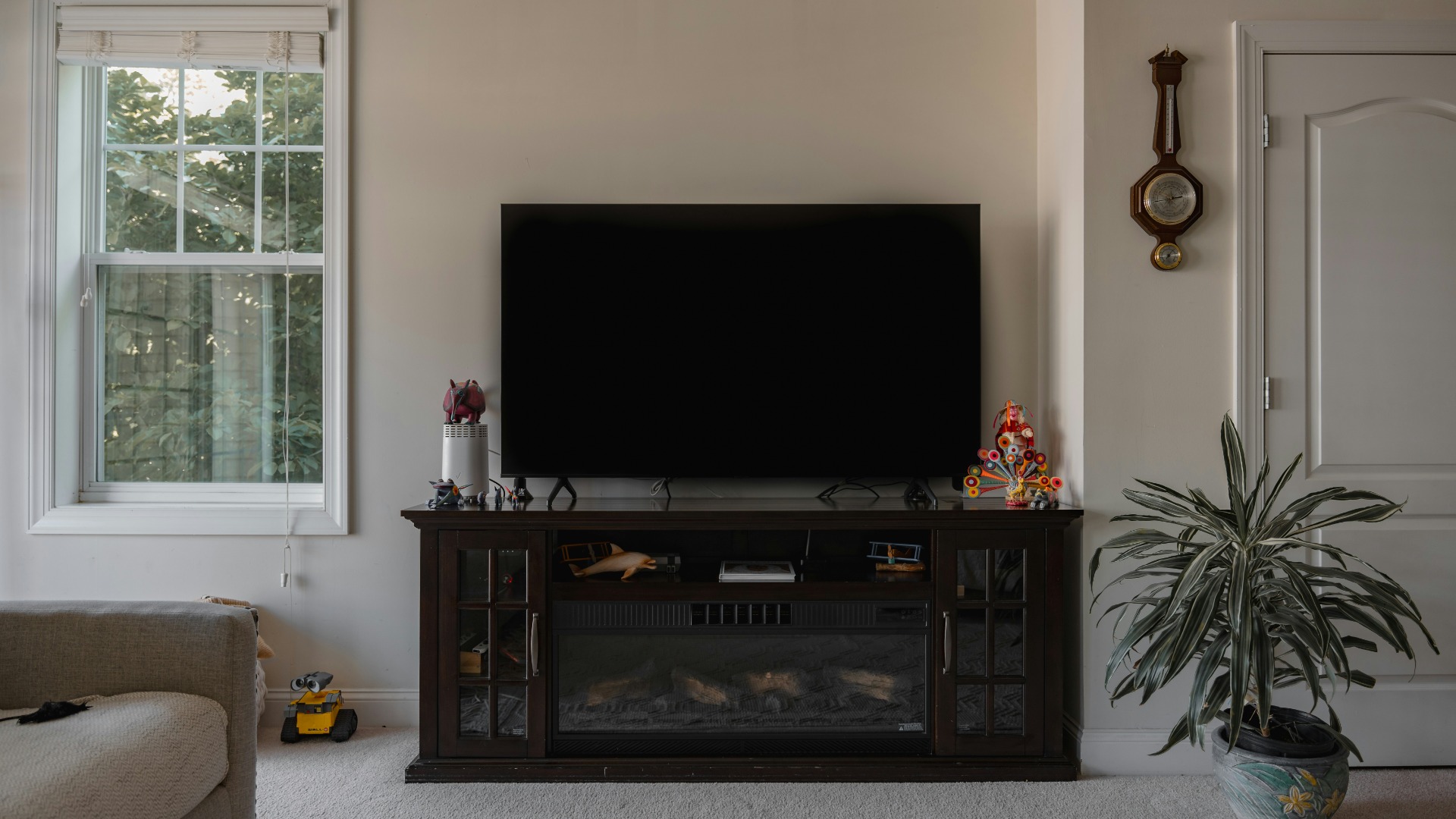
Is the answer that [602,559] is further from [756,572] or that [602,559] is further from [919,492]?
[919,492]

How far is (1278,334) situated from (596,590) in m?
2.07

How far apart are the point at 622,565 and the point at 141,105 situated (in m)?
2.33

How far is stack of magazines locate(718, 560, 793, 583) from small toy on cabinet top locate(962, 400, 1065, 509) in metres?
0.61

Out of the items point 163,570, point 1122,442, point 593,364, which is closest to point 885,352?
point 1122,442

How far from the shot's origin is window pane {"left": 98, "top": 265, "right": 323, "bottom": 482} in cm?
267

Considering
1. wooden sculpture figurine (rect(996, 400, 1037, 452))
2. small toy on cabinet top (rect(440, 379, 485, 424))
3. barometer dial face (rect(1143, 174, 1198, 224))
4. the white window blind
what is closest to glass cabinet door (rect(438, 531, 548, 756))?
small toy on cabinet top (rect(440, 379, 485, 424))

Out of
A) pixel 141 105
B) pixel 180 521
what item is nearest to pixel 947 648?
pixel 180 521

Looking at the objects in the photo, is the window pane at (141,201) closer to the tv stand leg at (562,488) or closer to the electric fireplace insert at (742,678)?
the tv stand leg at (562,488)

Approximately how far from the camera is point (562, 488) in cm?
255

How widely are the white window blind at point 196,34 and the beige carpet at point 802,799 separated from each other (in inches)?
87.9

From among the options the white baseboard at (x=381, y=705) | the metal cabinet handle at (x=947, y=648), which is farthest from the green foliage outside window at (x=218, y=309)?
the metal cabinet handle at (x=947, y=648)

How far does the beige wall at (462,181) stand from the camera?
102 inches

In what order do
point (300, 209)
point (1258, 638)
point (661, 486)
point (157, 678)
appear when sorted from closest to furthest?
1. point (157, 678)
2. point (1258, 638)
3. point (661, 486)
4. point (300, 209)

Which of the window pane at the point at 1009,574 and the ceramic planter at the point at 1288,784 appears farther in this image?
the window pane at the point at 1009,574
